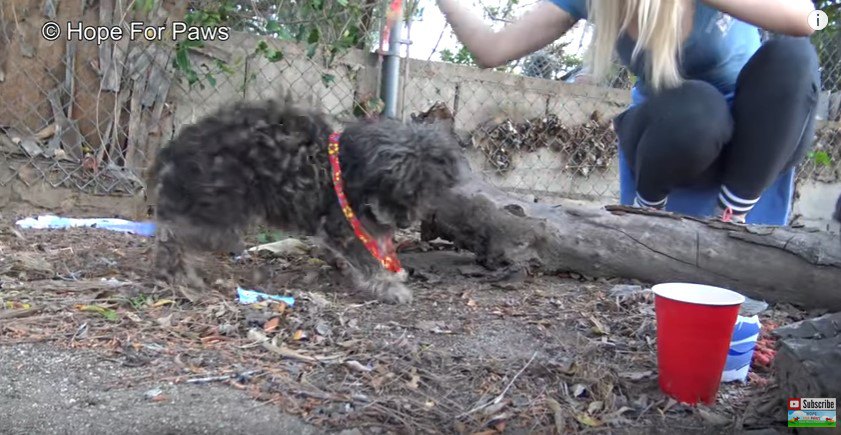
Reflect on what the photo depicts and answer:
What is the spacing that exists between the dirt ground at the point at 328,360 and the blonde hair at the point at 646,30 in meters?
0.99

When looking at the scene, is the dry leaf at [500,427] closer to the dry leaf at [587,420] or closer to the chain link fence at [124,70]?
the dry leaf at [587,420]

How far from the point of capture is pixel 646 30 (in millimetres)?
2682

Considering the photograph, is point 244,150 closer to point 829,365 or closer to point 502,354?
point 502,354

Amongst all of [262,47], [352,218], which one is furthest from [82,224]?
[352,218]

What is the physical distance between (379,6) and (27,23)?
89.3 inches

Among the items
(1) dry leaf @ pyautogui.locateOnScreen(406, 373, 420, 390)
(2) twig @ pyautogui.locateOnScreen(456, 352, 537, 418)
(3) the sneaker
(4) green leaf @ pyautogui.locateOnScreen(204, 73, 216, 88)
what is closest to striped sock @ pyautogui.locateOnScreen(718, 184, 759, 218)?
(3) the sneaker

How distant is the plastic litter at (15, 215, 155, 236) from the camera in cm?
379

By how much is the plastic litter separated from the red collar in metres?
1.49

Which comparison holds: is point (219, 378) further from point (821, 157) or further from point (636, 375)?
point (821, 157)

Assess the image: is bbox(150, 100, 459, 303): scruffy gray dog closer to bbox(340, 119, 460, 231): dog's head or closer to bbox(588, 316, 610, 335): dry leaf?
bbox(340, 119, 460, 231): dog's head

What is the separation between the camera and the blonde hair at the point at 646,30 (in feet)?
8.72

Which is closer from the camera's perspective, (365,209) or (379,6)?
(365,209)

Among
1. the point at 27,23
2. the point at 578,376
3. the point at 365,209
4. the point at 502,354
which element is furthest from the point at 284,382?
the point at 27,23

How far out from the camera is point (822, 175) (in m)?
6.40
